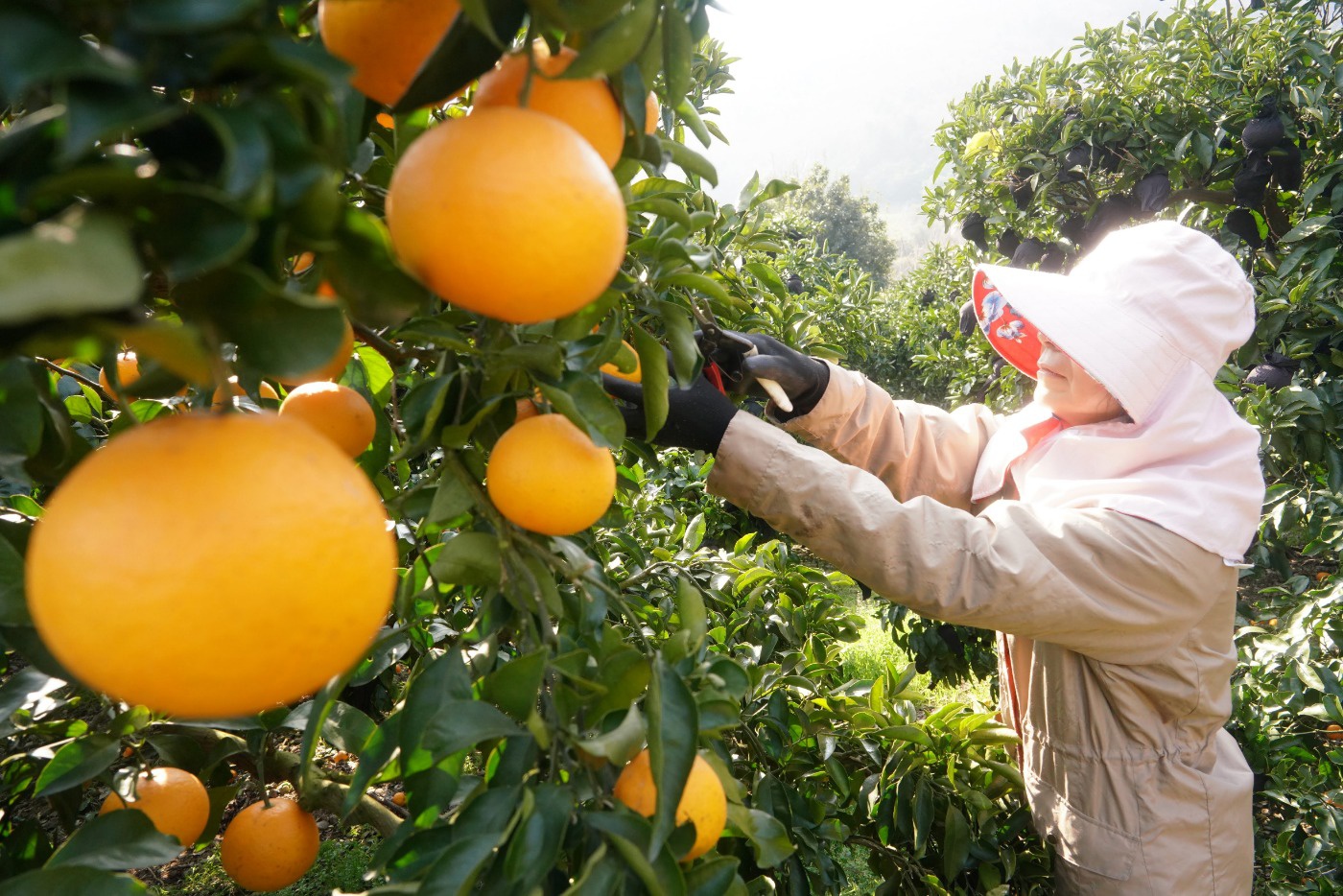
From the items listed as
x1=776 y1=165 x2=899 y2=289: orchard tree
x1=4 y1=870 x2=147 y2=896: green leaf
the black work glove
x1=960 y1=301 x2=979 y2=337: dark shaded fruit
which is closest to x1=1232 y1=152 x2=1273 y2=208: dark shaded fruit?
x1=960 y1=301 x2=979 y2=337: dark shaded fruit

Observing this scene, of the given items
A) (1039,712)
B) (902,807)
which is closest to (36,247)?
(902,807)

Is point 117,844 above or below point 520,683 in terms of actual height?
below

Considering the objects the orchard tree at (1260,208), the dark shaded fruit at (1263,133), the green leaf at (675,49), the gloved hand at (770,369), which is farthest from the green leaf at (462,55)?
the dark shaded fruit at (1263,133)

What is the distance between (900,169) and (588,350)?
12085cm

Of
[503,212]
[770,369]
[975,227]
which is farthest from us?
[975,227]

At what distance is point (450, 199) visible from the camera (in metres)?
0.40

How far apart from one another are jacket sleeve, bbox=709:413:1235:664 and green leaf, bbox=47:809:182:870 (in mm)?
954

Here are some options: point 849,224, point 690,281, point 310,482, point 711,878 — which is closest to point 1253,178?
point 690,281

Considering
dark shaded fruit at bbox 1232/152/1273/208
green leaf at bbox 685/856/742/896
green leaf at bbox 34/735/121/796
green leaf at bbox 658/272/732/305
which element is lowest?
green leaf at bbox 34/735/121/796

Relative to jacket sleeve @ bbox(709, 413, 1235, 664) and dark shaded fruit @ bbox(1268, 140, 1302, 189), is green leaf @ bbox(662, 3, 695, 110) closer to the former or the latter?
jacket sleeve @ bbox(709, 413, 1235, 664)

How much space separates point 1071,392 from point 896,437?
423 millimetres

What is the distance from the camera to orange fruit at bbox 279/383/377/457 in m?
0.71

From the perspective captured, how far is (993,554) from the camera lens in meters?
1.35

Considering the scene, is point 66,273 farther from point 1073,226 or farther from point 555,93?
point 1073,226
